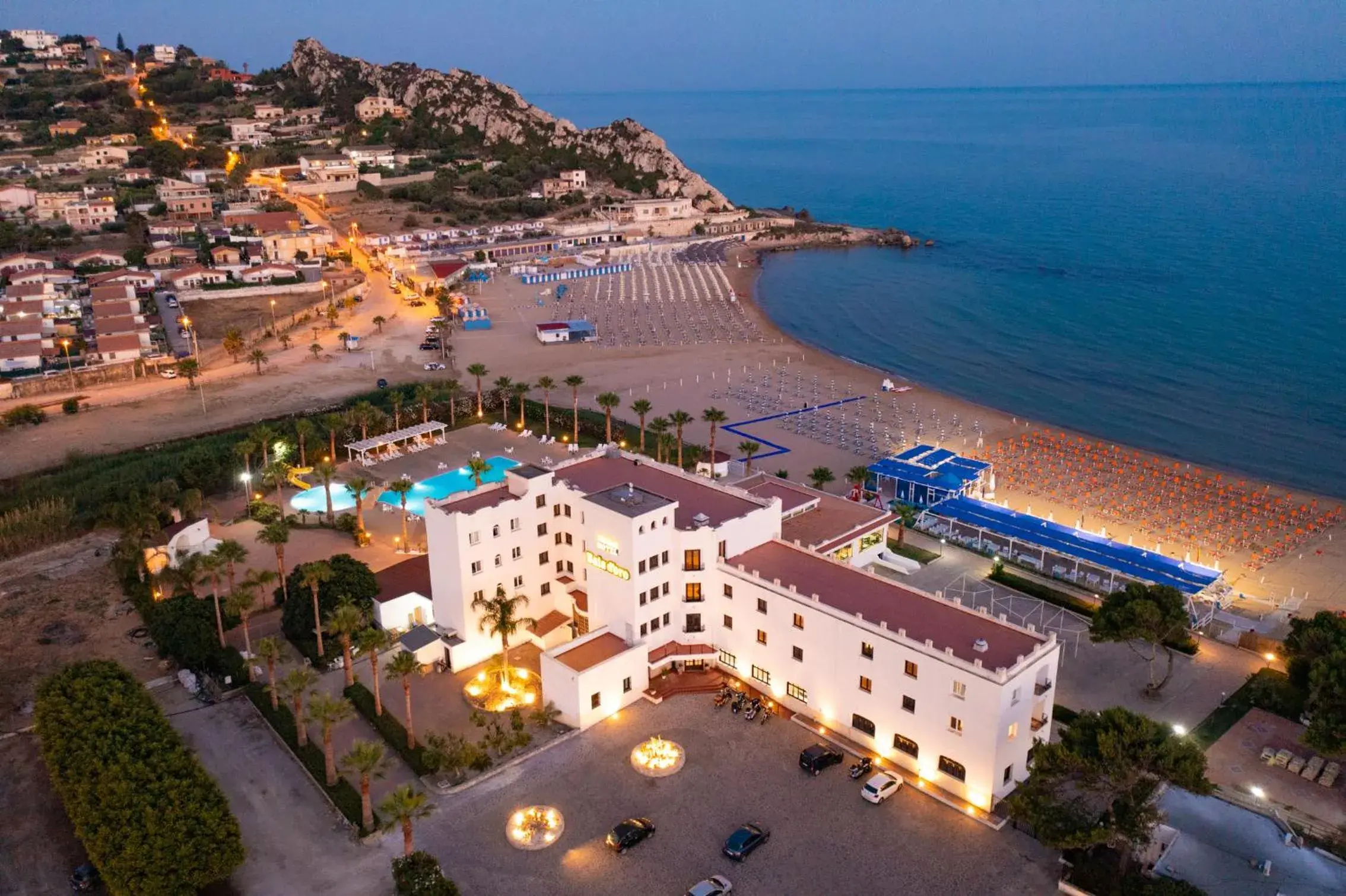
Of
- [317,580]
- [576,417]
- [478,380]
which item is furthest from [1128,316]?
[317,580]

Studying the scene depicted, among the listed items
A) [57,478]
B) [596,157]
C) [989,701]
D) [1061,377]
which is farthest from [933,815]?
[596,157]

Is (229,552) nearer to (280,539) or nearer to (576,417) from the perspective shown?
(280,539)

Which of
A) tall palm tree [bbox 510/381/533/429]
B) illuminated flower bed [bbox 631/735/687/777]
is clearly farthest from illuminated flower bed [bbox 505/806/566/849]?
tall palm tree [bbox 510/381/533/429]

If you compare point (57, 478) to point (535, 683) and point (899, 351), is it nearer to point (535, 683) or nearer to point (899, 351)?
point (535, 683)

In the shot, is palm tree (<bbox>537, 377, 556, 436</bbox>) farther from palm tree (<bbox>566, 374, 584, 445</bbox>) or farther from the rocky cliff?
the rocky cliff

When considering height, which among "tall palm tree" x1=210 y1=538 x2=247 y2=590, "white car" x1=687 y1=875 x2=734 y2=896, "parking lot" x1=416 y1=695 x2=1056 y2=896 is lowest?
"parking lot" x1=416 y1=695 x2=1056 y2=896
